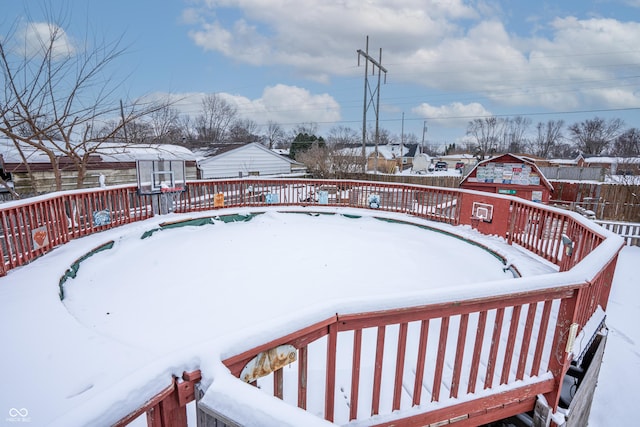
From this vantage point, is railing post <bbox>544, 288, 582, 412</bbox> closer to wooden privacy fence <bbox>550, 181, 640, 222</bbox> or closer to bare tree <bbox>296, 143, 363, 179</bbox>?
wooden privacy fence <bbox>550, 181, 640, 222</bbox>

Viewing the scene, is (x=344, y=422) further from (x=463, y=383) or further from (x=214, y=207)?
(x=214, y=207)

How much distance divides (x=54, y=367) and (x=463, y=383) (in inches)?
132

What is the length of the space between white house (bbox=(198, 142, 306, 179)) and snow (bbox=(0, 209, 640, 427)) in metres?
11.5

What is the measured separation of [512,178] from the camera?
1358cm

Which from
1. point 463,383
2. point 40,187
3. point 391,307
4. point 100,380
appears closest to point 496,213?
point 463,383

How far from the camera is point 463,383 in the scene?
8.42 feet

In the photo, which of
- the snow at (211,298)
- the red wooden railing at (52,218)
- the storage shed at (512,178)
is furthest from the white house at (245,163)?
the storage shed at (512,178)

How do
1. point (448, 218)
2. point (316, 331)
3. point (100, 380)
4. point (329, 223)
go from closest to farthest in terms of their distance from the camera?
point (316, 331), point (100, 380), point (448, 218), point (329, 223)

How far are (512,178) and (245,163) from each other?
1573 centimetres

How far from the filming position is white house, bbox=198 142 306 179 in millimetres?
19188

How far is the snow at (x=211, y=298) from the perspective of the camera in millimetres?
1356

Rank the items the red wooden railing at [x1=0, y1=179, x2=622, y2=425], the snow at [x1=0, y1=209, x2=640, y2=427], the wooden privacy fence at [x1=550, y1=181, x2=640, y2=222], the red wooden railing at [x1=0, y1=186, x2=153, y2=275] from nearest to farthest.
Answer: the snow at [x1=0, y1=209, x2=640, y2=427] → the red wooden railing at [x1=0, y1=179, x2=622, y2=425] → the red wooden railing at [x1=0, y1=186, x2=153, y2=275] → the wooden privacy fence at [x1=550, y1=181, x2=640, y2=222]

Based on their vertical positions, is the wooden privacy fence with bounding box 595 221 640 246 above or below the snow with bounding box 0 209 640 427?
below

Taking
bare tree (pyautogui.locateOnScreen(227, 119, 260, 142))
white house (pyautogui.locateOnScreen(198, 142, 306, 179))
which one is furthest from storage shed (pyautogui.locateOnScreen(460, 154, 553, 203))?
bare tree (pyautogui.locateOnScreen(227, 119, 260, 142))
